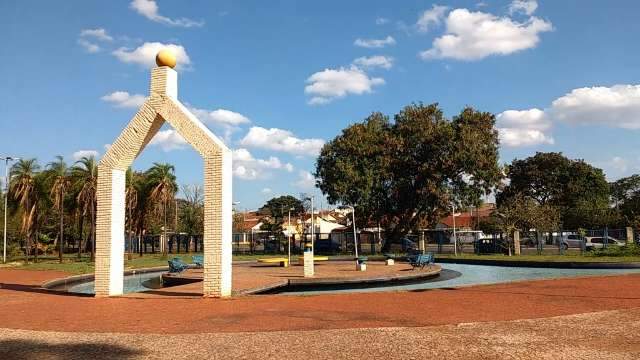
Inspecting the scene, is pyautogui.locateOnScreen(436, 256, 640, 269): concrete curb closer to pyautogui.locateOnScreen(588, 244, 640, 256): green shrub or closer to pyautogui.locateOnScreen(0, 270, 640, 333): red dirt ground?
pyautogui.locateOnScreen(588, 244, 640, 256): green shrub

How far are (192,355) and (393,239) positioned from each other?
140 ft

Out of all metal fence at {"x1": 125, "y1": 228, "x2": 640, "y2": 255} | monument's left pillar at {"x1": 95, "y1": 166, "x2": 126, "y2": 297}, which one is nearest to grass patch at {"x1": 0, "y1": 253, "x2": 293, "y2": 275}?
metal fence at {"x1": 125, "y1": 228, "x2": 640, "y2": 255}

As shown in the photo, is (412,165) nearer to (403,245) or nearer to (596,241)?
(403,245)

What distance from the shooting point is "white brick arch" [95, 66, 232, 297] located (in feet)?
49.6

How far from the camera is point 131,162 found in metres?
16.7

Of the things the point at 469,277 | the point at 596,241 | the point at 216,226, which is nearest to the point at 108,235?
the point at 216,226

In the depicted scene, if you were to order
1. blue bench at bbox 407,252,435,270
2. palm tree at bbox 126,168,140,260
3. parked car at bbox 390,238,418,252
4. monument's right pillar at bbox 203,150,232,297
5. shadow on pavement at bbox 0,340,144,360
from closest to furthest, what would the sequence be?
shadow on pavement at bbox 0,340,144,360 → monument's right pillar at bbox 203,150,232,297 → blue bench at bbox 407,252,435,270 → parked car at bbox 390,238,418,252 → palm tree at bbox 126,168,140,260

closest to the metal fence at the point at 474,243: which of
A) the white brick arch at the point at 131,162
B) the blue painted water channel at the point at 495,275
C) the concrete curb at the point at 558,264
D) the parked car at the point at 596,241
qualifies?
the parked car at the point at 596,241

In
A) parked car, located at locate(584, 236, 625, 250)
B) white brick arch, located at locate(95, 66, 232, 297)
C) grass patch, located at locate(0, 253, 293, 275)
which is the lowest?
grass patch, located at locate(0, 253, 293, 275)

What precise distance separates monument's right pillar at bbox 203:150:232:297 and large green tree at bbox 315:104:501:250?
29.8m

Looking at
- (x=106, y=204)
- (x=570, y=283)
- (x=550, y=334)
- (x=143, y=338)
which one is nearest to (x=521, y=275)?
(x=570, y=283)

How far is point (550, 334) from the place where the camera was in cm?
930

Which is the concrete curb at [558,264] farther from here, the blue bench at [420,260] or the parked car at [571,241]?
the parked car at [571,241]

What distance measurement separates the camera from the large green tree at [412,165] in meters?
44.4
